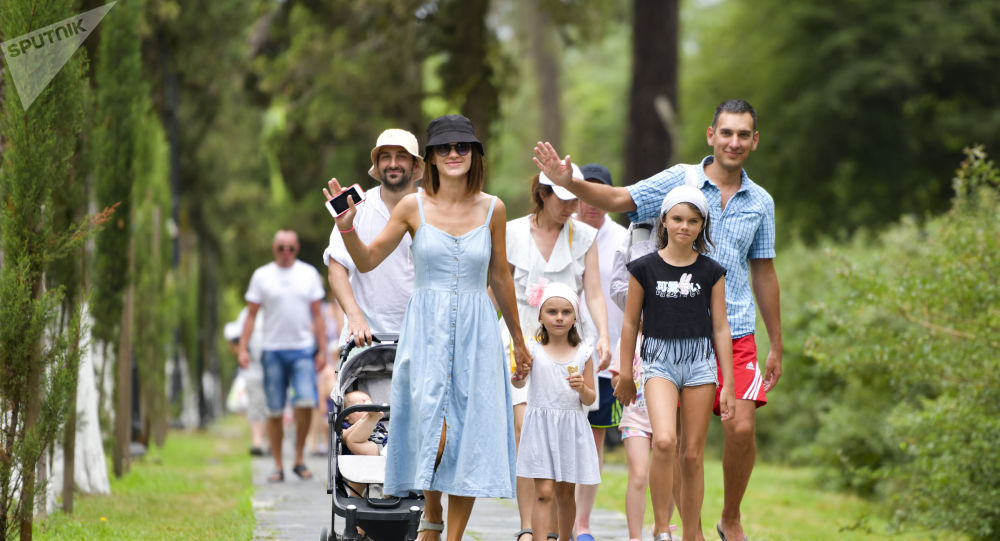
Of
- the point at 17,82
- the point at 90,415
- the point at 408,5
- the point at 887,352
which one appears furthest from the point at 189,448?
the point at 17,82

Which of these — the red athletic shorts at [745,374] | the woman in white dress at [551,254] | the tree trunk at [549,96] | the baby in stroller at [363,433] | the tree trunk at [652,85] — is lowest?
the baby in stroller at [363,433]

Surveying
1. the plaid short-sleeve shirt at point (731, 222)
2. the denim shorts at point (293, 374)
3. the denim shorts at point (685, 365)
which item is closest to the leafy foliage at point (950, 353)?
the plaid short-sleeve shirt at point (731, 222)

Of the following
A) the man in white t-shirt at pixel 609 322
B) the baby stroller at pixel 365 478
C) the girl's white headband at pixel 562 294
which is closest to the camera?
the baby stroller at pixel 365 478

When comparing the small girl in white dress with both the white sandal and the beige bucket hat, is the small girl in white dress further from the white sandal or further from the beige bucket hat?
the beige bucket hat

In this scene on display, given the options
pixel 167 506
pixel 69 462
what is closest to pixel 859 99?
pixel 167 506

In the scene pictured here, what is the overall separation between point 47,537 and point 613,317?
149 inches

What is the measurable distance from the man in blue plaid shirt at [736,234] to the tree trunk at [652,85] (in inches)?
539

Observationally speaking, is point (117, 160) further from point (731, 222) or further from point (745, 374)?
point (745, 374)

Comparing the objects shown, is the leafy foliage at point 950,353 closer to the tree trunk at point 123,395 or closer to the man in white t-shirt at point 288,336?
the man in white t-shirt at point 288,336

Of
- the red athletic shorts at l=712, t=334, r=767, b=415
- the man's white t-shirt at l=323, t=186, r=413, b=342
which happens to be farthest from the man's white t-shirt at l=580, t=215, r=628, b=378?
the man's white t-shirt at l=323, t=186, r=413, b=342

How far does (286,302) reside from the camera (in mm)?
13195

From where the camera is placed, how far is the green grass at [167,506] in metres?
8.93

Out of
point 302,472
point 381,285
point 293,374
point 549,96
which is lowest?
point 302,472

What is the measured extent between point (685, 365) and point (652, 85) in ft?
49.3
